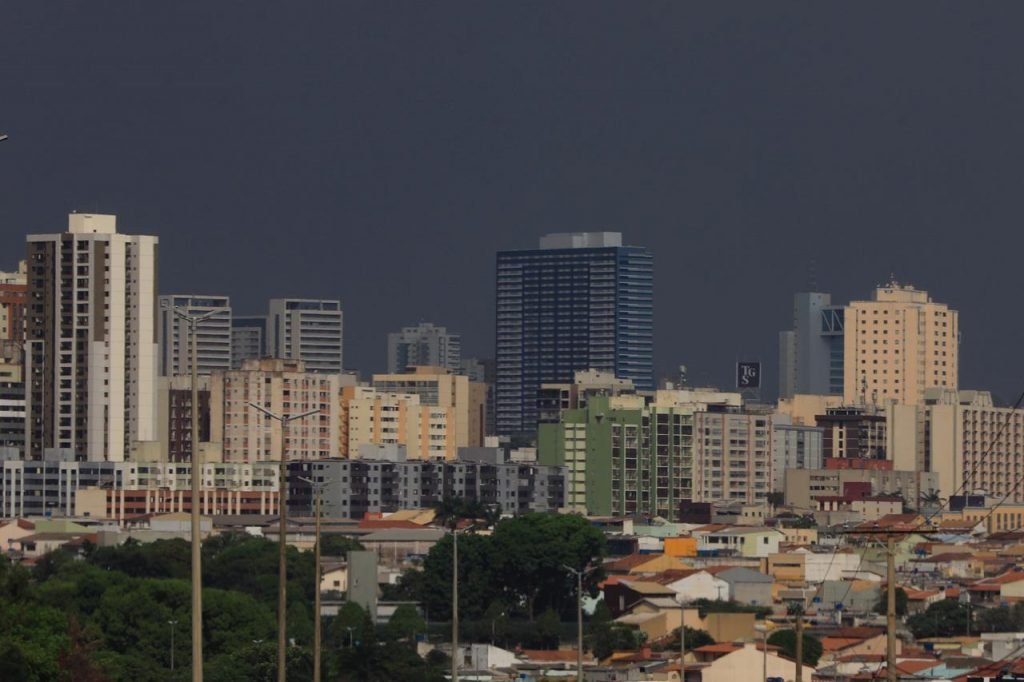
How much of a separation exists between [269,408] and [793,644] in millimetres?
109809

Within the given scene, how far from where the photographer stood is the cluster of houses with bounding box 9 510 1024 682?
75.9 m

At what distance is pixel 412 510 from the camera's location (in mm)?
169500

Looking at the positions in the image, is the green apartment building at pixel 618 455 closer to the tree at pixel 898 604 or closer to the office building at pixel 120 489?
the office building at pixel 120 489

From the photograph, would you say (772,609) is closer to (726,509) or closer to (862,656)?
(862,656)

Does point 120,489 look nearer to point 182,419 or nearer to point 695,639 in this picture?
point 182,419

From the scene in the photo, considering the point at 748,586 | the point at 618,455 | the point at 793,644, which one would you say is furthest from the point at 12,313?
the point at 793,644

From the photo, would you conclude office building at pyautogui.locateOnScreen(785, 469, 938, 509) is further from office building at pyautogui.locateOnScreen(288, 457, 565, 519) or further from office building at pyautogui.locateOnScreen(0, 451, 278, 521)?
office building at pyautogui.locateOnScreen(0, 451, 278, 521)

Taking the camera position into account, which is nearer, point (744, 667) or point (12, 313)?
point (744, 667)

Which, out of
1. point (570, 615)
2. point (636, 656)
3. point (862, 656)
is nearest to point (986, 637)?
point (862, 656)

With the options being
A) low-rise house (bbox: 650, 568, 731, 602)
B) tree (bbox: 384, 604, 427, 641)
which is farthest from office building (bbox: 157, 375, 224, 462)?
tree (bbox: 384, 604, 427, 641)

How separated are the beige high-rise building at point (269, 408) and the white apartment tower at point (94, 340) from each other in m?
19.8

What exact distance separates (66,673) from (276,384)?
454 feet

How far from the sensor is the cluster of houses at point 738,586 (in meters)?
75.9

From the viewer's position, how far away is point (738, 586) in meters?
111
